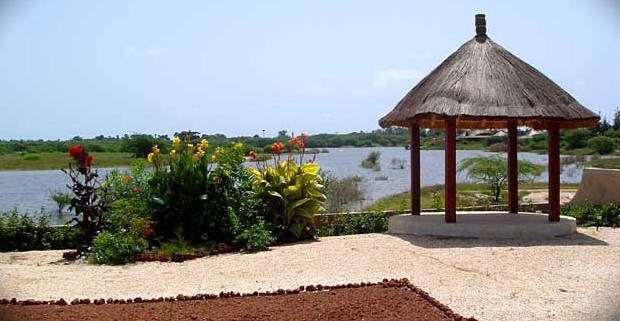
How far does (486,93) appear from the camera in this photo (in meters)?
9.85

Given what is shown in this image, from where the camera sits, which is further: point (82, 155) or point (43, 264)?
point (82, 155)

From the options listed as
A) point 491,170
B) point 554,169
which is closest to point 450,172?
point 554,169

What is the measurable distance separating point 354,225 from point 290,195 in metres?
1.49

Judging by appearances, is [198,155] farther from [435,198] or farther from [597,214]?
[597,214]

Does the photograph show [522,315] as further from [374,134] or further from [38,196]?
[374,134]

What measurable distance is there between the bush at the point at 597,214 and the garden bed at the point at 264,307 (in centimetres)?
604

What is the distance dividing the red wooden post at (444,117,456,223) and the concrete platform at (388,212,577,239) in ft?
0.63

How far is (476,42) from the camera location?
11.0 meters

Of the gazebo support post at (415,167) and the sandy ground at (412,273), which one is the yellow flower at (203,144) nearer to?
the sandy ground at (412,273)

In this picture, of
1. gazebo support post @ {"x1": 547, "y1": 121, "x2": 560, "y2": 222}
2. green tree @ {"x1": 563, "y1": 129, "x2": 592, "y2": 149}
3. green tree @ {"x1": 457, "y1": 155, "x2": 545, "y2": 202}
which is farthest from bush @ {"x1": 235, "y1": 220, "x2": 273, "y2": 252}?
green tree @ {"x1": 563, "y1": 129, "x2": 592, "y2": 149}

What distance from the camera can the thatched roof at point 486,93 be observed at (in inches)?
379

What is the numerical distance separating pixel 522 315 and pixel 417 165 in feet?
19.2

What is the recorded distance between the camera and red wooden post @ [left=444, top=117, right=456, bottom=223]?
9.99m

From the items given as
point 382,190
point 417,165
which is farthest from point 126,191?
point 382,190
